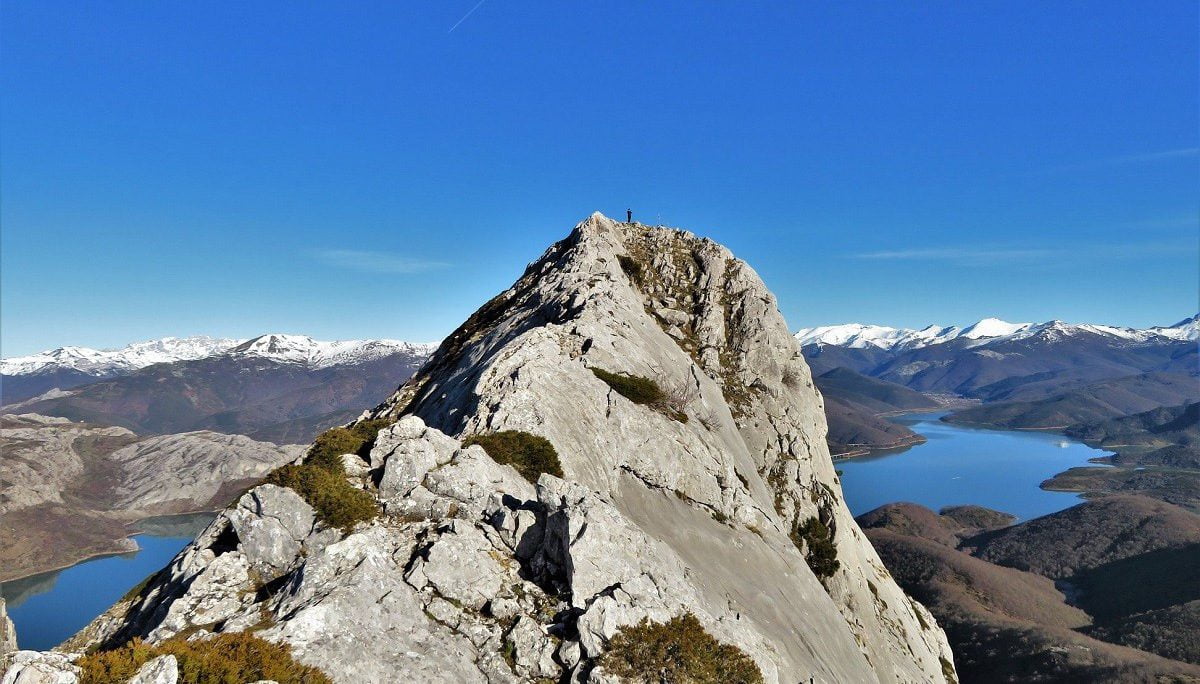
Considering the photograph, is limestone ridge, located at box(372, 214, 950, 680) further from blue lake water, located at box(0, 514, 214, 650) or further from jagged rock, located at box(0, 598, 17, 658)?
blue lake water, located at box(0, 514, 214, 650)

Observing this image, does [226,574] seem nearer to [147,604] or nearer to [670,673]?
[147,604]

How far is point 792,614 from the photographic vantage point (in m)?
24.0

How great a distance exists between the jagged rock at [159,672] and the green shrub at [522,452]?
460 inches

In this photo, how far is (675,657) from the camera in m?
12.6

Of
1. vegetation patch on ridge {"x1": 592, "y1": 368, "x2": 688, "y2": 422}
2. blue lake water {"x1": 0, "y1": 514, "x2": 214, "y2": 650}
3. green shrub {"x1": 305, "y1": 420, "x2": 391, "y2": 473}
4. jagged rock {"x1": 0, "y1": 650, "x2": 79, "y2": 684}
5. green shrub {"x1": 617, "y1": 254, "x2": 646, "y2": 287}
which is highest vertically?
green shrub {"x1": 617, "y1": 254, "x2": 646, "y2": 287}

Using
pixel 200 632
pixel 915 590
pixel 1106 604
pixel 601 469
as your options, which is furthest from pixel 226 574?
pixel 1106 604

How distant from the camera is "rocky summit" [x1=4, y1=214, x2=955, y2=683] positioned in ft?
38.6

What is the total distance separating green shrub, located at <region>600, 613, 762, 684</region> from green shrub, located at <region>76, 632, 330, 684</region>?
6116mm

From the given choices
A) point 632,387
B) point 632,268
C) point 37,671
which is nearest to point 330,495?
point 37,671

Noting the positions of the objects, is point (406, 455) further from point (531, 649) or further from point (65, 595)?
point (65, 595)

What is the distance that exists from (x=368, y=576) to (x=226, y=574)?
375cm

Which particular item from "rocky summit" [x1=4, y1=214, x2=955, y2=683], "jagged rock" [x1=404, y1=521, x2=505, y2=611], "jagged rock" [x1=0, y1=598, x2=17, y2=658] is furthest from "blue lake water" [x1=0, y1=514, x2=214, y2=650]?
"jagged rock" [x1=404, y1=521, x2=505, y2=611]

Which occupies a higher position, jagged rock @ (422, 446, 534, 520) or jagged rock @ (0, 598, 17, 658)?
jagged rock @ (422, 446, 534, 520)

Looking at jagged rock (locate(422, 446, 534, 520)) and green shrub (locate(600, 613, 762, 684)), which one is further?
jagged rock (locate(422, 446, 534, 520))
